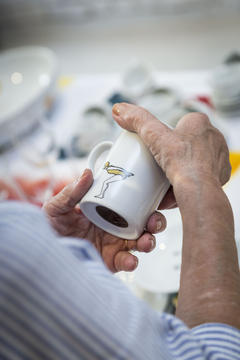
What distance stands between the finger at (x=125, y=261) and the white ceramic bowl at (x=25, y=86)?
2.26 ft

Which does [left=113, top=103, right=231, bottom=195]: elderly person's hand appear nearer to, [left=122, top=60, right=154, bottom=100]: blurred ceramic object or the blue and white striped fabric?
the blue and white striped fabric

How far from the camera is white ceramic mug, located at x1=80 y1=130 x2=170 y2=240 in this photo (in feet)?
1.47

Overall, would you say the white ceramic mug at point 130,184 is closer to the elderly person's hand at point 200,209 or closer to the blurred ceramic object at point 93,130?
the elderly person's hand at point 200,209

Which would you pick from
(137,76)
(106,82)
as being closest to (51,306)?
(137,76)

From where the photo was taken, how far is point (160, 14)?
185 cm

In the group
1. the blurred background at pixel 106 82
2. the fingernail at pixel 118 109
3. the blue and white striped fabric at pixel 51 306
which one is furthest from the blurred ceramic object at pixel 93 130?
the blue and white striped fabric at pixel 51 306

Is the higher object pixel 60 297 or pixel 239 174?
pixel 60 297

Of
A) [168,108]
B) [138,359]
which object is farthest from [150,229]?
[168,108]

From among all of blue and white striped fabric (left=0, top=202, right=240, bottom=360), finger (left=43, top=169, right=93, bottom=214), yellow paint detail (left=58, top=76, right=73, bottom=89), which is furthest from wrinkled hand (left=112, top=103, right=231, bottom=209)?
yellow paint detail (left=58, top=76, right=73, bottom=89)

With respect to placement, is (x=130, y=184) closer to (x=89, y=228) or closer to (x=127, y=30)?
(x=89, y=228)

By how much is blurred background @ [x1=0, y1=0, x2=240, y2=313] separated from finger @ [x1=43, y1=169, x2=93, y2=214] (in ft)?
0.54

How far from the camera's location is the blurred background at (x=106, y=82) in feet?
2.68

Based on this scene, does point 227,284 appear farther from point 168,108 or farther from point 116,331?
point 168,108

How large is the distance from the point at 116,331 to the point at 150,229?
0.84ft
